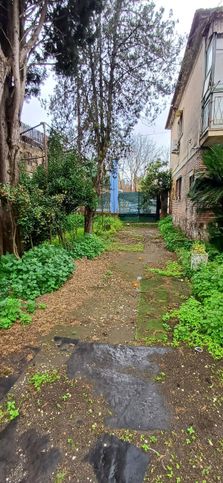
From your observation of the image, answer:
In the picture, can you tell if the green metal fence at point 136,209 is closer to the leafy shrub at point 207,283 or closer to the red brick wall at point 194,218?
the red brick wall at point 194,218

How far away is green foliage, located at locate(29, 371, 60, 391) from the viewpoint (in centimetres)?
226

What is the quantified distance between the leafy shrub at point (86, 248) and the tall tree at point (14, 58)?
164 cm

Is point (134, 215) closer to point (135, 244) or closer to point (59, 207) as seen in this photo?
point (135, 244)

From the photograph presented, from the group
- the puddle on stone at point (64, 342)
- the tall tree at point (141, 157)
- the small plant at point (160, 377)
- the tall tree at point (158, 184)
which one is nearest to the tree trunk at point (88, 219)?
the puddle on stone at point (64, 342)

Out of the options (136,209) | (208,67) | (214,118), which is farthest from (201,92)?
(136,209)

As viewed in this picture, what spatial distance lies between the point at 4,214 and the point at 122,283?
2701mm

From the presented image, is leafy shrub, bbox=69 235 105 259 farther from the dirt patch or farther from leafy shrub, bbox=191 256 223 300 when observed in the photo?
leafy shrub, bbox=191 256 223 300

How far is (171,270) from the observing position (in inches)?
221

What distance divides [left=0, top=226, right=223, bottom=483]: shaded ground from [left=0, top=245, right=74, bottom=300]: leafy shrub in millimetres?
525

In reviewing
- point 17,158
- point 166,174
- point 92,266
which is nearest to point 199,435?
point 92,266

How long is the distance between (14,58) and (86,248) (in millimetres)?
4279

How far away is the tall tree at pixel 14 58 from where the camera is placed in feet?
16.1

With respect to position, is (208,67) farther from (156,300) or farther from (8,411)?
(8,411)

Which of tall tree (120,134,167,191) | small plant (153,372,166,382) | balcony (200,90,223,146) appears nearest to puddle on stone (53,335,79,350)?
small plant (153,372,166,382)
